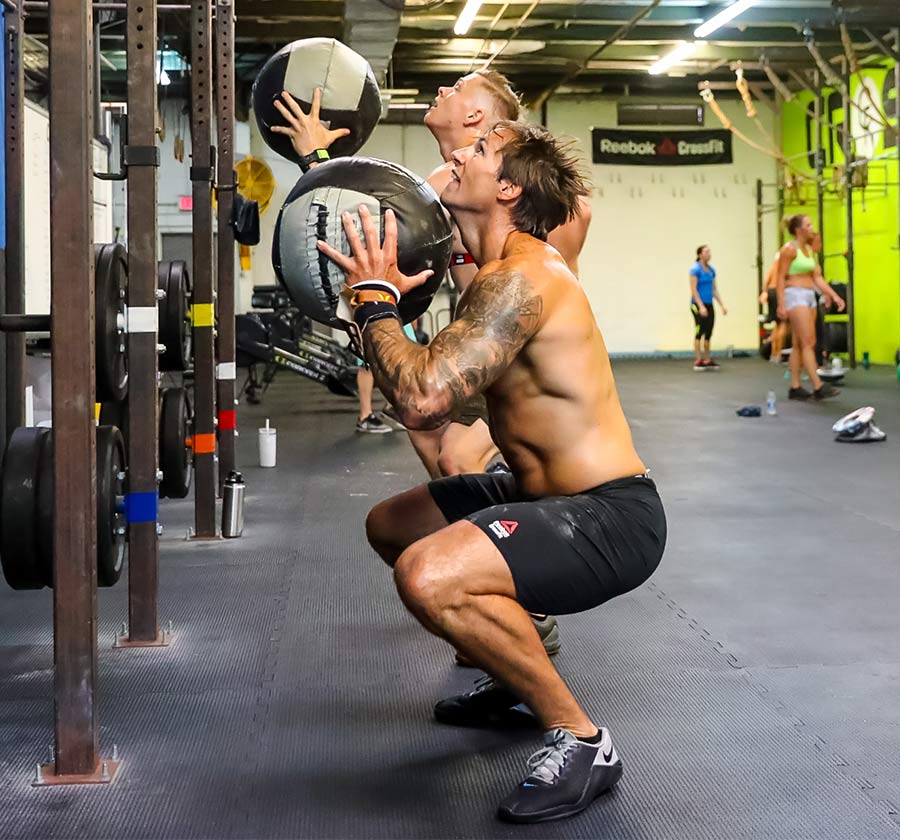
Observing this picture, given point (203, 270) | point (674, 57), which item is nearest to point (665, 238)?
point (674, 57)

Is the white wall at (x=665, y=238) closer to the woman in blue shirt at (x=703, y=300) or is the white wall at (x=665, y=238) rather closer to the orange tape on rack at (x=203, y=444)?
the woman in blue shirt at (x=703, y=300)

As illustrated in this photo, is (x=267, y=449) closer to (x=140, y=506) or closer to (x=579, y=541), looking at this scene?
(x=140, y=506)

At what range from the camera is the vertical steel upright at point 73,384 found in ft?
6.58

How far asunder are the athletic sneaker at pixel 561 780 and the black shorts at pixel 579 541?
0.77ft

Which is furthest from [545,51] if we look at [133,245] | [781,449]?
[133,245]

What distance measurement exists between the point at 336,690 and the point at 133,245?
3.83 feet

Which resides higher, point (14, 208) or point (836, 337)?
point (14, 208)

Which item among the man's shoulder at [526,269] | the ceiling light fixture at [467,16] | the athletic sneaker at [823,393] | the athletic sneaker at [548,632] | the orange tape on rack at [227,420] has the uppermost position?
the ceiling light fixture at [467,16]

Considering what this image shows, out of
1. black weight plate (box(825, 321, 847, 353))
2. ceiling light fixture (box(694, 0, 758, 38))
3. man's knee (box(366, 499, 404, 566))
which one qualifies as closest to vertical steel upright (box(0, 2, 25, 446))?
man's knee (box(366, 499, 404, 566))

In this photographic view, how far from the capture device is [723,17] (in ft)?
36.8

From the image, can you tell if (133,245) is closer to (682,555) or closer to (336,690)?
(336,690)

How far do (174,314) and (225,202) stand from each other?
0.65 meters

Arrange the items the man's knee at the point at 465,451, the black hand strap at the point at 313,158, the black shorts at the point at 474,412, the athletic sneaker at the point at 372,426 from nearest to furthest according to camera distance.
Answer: the black shorts at the point at 474,412
the black hand strap at the point at 313,158
the man's knee at the point at 465,451
the athletic sneaker at the point at 372,426

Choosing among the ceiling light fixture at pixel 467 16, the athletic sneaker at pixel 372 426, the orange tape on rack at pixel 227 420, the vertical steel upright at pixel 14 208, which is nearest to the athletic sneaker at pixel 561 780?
the vertical steel upright at pixel 14 208
